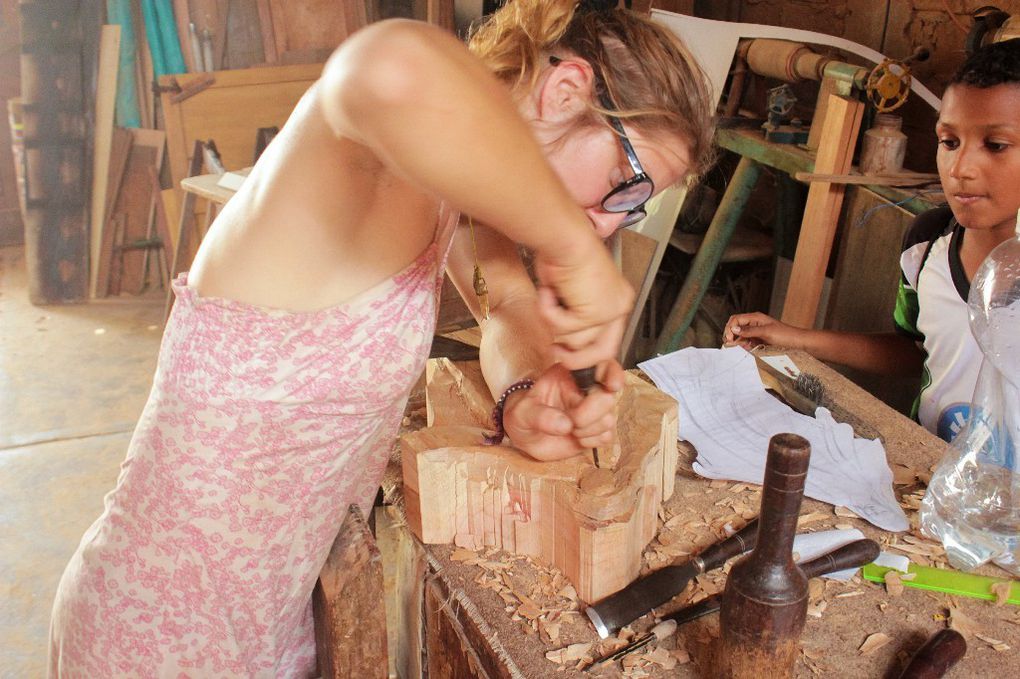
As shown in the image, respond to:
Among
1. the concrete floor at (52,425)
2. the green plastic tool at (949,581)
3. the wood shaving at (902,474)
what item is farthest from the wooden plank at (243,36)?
the green plastic tool at (949,581)

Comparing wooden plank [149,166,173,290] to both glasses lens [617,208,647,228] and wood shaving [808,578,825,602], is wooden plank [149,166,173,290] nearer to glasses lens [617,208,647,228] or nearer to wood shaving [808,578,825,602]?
glasses lens [617,208,647,228]

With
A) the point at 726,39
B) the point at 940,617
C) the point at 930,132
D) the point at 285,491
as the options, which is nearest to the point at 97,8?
the point at 726,39

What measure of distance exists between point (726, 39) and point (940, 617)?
120 inches

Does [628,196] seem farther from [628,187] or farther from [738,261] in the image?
[738,261]

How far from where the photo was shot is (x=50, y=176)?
554cm

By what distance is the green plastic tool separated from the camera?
1.31 meters

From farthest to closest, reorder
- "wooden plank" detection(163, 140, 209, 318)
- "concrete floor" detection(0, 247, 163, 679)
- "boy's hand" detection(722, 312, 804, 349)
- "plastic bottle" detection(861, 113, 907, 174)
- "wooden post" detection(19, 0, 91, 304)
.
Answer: "wooden post" detection(19, 0, 91, 304)
"wooden plank" detection(163, 140, 209, 318)
"concrete floor" detection(0, 247, 163, 679)
"plastic bottle" detection(861, 113, 907, 174)
"boy's hand" detection(722, 312, 804, 349)

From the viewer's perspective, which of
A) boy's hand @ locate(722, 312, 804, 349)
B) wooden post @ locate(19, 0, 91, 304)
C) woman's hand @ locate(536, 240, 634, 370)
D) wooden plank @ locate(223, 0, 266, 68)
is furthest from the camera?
wooden plank @ locate(223, 0, 266, 68)

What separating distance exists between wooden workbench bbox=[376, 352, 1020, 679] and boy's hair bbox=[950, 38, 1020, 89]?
3.05 feet

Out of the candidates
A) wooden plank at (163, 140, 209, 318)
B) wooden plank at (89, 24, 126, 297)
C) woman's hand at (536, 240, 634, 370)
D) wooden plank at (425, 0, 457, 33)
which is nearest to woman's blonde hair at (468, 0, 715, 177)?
woman's hand at (536, 240, 634, 370)

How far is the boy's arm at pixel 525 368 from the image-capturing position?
4.41ft

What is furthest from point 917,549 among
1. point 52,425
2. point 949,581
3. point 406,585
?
point 52,425

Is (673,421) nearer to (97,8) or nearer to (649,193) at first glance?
(649,193)

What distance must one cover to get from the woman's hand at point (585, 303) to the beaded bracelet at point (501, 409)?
1.17 feet
